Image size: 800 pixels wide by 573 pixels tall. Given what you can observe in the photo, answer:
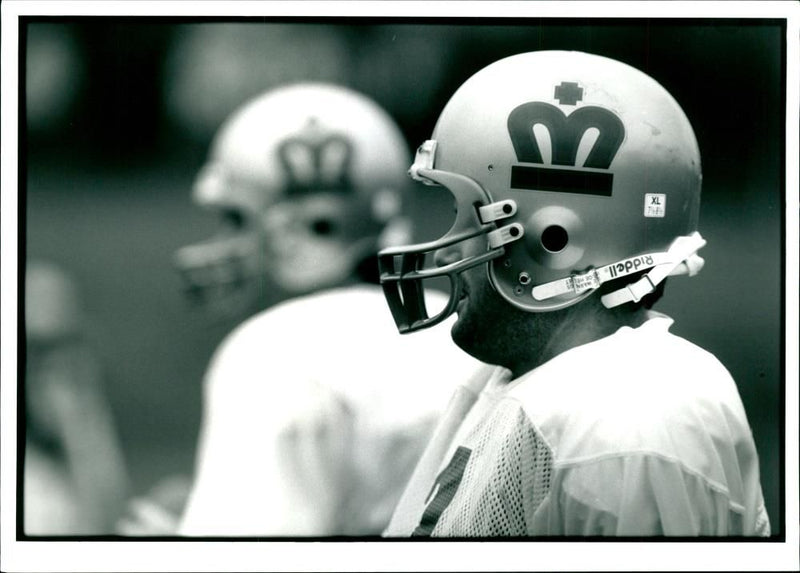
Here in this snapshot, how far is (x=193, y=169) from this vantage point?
5.04m

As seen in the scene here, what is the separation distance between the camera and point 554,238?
3.10 m

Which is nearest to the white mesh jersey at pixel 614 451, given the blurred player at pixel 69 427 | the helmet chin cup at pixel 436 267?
the helmet chin cup at pixel 436 267

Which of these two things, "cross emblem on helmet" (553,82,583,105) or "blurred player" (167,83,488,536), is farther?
"blurred player" (167,83,488,536)

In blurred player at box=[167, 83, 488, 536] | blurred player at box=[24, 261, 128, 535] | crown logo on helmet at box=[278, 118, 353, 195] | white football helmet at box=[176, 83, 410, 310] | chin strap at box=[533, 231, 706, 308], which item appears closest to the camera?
chin strap at box=[533, 231, 706, 308]

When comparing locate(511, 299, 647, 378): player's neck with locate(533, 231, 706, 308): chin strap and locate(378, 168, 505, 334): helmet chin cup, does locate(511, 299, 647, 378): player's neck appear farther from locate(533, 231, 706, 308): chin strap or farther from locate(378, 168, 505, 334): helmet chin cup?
locate(378, 168, 505, 334): helmet chin cup

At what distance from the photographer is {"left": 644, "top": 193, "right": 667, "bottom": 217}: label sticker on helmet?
305 cm

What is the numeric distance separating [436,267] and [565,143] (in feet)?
1.55

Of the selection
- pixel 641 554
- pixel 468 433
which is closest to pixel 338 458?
pixel 468 433

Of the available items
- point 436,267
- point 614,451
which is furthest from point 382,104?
point 614,451

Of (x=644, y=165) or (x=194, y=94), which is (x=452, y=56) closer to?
(x=644, y=165)

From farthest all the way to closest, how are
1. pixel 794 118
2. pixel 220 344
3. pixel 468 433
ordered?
pixel 220 344
pixel 794 118
pixel 468 433

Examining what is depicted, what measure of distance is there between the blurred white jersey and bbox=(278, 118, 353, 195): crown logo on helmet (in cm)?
61

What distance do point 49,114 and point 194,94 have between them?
2.85ft

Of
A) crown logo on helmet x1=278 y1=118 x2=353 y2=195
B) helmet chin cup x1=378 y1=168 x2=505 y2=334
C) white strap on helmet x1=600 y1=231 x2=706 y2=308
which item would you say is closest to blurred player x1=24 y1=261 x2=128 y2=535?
crown logo on helmet x1=278 y1=118 x2=353 y2=195
